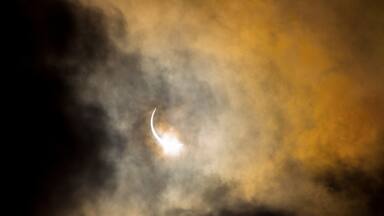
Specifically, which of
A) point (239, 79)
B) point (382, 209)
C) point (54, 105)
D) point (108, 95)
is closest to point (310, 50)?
point (239, 79)

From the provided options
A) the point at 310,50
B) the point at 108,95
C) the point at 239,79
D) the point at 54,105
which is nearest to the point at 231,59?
the point at 239,79

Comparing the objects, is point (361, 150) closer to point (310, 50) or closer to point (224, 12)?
point (310, 50)

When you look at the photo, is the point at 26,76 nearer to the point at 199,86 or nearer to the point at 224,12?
the point at 199,86

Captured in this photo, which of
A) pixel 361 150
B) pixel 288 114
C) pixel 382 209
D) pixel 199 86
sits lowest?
pixel 382 209

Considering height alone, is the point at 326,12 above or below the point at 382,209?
above

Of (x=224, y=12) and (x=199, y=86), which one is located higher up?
(x=224, y=12)

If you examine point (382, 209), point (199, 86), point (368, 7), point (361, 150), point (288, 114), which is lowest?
point (382, 209)

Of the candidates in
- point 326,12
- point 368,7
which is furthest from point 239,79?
point 368,7
